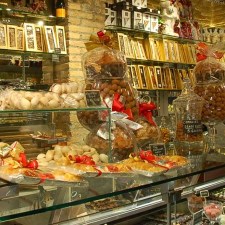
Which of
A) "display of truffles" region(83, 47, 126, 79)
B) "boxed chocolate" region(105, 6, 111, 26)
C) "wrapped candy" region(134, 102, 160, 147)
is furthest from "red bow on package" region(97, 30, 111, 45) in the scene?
"boxed chocolate" region(105, 6, 111, 26)

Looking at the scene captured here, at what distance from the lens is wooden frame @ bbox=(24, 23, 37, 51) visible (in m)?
4.76

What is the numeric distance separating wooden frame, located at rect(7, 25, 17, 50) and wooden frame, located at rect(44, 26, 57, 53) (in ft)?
1.36

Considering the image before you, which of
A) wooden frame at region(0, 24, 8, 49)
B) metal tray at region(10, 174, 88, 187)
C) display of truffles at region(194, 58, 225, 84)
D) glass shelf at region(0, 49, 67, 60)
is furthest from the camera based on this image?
glass shelf at region(0, 49, 67, 60)

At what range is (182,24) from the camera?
6.68m

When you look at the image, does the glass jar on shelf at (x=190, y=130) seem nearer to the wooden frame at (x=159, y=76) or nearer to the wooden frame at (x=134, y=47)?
the wooden frame at (x=134, y=47)

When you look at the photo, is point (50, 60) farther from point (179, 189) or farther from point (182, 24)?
point (179, 189)

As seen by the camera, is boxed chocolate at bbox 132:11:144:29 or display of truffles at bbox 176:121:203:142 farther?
boxed chocolate at bbox 132:11:144:29

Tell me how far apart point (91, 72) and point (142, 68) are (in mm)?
4104

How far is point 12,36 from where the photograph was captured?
15.3ft

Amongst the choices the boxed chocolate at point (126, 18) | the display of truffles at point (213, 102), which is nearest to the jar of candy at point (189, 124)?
the display of truffles at point (213, 102)

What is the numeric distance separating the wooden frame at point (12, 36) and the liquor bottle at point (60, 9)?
25.6 inches

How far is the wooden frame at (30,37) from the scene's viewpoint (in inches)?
187

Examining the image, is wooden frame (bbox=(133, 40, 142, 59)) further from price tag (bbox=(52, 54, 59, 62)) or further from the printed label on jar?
the printed label on jar

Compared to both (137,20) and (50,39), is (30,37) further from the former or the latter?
(137,20)
